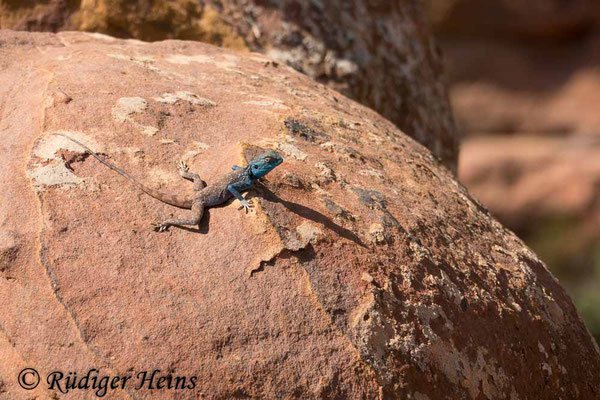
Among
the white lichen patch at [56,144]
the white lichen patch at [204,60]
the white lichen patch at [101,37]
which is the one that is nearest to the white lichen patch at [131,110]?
the white lichen patch at [56,144]

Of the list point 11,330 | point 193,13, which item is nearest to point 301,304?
point 11,330

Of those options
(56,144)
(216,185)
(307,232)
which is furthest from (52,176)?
(307,232)

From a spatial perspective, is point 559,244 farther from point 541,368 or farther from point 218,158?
point 218,158

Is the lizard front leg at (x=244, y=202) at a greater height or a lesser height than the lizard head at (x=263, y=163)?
lesser

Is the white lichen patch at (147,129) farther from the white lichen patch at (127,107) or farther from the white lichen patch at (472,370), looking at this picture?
the white lichen patch at (472,370)

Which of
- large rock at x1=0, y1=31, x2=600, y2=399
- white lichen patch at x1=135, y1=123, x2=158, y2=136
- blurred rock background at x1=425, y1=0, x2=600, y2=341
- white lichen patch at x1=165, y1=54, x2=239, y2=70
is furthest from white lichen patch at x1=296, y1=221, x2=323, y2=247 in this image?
blurred rock background at x1=425, y1=0, x2=600, y2=341

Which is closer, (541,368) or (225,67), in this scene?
(541,368)

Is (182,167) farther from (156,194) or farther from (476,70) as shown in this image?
(476,70)
